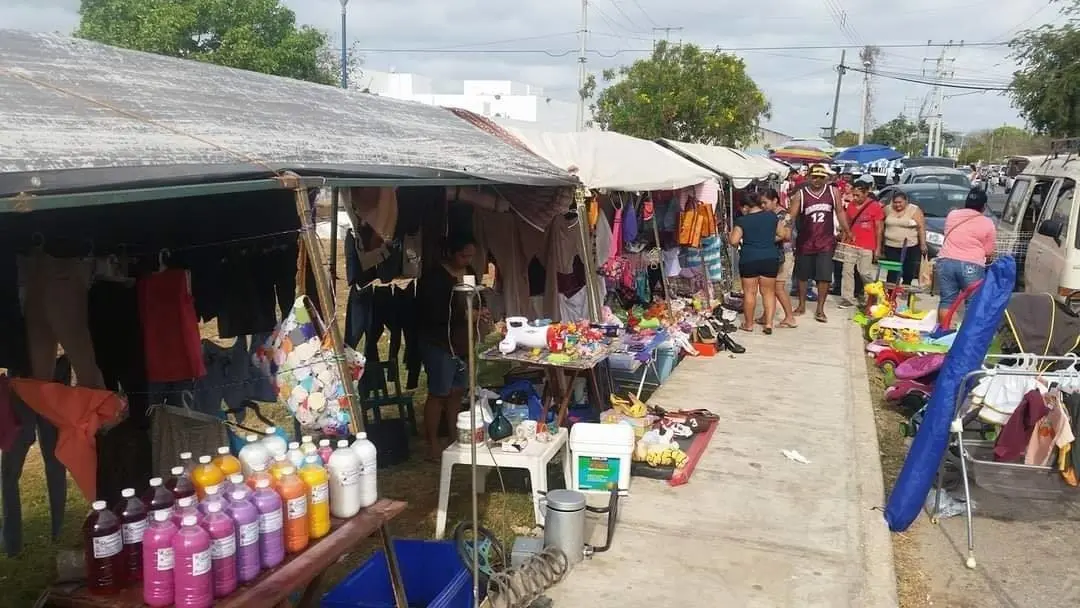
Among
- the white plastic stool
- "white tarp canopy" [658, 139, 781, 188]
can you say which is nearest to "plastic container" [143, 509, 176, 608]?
the white plastic stool

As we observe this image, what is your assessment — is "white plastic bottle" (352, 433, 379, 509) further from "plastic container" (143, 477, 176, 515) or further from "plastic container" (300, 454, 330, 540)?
"plastic container" (143, 477, 176, 515)

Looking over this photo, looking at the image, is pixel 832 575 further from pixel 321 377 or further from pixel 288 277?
pixel 288 277

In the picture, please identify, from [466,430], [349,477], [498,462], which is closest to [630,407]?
[498,462]

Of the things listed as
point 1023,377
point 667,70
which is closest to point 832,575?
point 1023,377

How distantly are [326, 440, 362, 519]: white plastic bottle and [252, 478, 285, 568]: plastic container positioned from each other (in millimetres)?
302

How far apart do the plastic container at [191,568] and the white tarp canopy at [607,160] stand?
4.49 meters

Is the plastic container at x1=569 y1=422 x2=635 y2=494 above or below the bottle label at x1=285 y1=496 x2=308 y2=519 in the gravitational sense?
below

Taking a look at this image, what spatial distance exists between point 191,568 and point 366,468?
0.82m

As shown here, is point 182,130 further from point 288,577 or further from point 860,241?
point 860,241

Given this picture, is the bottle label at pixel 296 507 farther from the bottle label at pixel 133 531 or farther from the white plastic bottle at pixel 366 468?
the bottle label at pixel 133 531

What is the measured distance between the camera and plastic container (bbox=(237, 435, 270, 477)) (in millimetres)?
2992

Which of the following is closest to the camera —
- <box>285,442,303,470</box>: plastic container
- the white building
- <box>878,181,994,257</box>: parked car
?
<box>285,442,303,470</box>: plastic container

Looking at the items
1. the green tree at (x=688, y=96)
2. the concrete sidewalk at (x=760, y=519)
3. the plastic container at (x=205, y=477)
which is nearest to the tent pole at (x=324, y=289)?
the plastic container at (x=205, y=477)

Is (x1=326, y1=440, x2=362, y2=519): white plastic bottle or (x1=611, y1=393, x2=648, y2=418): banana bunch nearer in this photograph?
(x1=326, y1=440, x2=362, y2=519): white plastic bottle
